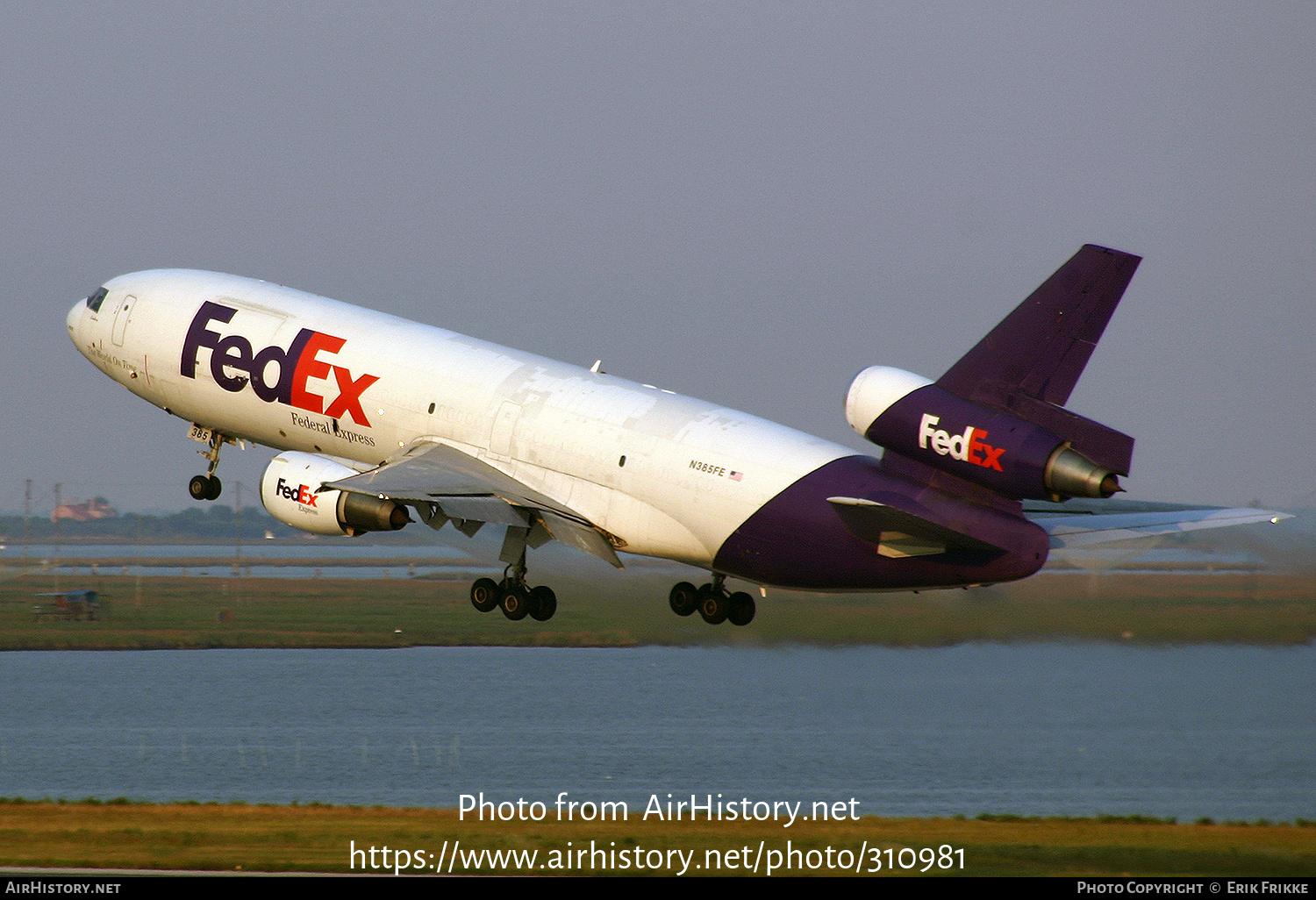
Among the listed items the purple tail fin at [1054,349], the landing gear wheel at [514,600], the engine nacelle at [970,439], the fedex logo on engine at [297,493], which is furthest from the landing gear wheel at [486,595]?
the purple tail fin at [1054,349]

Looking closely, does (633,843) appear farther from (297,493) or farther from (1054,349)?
(1054,349)

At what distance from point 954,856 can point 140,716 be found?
51.2 m

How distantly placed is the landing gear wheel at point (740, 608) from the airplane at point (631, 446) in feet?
0.26

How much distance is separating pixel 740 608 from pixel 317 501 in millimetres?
9976

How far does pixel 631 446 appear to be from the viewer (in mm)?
32406

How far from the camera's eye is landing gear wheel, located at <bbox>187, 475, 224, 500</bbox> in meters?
41.7

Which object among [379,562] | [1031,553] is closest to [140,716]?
[379,562]

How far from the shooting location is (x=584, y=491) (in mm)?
33281

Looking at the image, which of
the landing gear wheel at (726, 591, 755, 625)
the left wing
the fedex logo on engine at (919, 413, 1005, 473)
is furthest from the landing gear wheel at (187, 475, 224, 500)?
the fedex logo on engine at (919, 413, 1005, 473)

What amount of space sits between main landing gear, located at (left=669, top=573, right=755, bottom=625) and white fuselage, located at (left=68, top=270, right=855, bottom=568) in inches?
98.4

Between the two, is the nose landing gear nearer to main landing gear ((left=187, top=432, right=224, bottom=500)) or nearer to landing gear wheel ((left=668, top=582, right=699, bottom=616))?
main landing gear ((left=187, top=432, right=224, bottom=500))

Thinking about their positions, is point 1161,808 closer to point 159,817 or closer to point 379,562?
point 159,817

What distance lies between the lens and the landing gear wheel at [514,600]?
113 feet

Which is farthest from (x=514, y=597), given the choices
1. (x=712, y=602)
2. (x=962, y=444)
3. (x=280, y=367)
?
(x=962, y=444)
